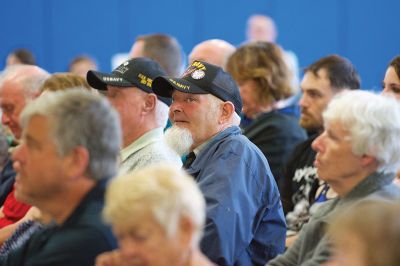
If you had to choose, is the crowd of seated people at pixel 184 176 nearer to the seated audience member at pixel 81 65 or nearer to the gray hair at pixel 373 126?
the gray hair at pixel 373 126

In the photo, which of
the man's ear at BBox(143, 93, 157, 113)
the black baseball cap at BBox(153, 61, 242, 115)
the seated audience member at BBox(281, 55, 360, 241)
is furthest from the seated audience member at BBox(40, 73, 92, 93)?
the seated audience member at BBox(281, 55, 360, 241)

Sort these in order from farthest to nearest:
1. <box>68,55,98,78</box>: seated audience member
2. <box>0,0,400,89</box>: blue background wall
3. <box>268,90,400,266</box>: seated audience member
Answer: <box>0,0,400,89</box>: blue background wall
<box>68,55,98,78</box>: seated audience member
<box>268,90,400,266</box>: seated audience member

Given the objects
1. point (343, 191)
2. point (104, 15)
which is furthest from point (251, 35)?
point (343, 191)

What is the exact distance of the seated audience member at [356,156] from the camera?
9.04 ft

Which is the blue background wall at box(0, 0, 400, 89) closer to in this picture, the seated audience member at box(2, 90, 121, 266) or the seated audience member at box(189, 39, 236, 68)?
the seated audience member at box(189, 39, 236, 68)

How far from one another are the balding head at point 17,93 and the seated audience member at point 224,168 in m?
1.22

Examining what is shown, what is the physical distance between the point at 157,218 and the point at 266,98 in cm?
307

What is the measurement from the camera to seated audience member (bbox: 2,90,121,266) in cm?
245

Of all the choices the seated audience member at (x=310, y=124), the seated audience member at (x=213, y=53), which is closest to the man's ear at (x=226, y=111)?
the seated audience member at (x=310, y=124)

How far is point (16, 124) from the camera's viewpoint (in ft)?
15.2

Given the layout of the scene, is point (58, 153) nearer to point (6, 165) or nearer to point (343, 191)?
point (343, 191)

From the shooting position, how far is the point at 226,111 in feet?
11.8

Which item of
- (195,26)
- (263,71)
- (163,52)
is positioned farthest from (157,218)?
(195,26)

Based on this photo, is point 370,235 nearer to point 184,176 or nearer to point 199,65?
point 184,176
